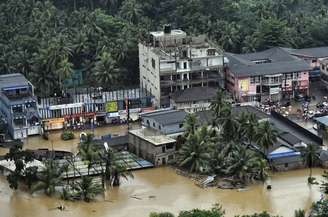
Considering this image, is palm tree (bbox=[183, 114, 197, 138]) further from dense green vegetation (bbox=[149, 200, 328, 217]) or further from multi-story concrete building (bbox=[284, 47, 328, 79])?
multi-story concrete building (bbox=[284, 47, 328, 79])

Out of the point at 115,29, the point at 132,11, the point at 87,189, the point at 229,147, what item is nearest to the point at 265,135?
the point at 229,147

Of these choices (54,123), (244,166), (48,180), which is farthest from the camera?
(54,123)

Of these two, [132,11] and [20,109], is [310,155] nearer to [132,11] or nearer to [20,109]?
[20,109]

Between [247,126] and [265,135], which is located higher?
[247,126]

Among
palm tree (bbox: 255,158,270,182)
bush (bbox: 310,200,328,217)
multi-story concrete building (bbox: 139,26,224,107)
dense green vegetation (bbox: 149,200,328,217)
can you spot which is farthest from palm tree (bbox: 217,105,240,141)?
multi-story concrete building (bbox: 139,26,224,107)

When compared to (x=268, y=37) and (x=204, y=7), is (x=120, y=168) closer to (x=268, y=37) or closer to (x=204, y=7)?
(x=268, y=37)

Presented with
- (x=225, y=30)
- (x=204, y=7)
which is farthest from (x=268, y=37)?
(x=204, y=7)
